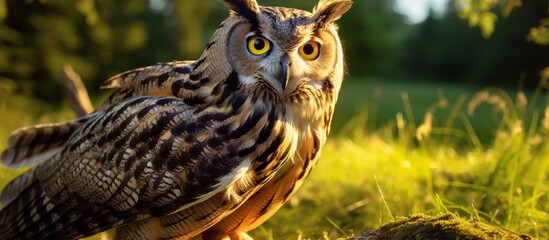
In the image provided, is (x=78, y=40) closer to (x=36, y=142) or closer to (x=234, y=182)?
(x=36, y=142)

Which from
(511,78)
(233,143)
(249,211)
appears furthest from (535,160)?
(511,78)

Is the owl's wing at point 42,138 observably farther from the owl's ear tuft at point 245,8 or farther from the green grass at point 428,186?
the green grass at point 428,186

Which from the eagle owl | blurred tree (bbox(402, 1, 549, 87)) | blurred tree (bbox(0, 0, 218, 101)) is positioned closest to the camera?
the eagle owl

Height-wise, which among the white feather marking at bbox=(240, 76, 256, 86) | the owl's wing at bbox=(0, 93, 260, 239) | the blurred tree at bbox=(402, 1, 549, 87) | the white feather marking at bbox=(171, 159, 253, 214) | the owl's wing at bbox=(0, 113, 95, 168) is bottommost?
the blurred tree at bbox=(402, 1, 549, 87)

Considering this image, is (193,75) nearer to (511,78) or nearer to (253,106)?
(253,106)

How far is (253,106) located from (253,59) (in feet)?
0.58

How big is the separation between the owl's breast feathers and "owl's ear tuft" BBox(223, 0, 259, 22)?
0.77 ft

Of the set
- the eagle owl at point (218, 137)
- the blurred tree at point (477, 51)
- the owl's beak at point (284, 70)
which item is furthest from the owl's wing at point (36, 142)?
the blurred tree at point (477, 51)

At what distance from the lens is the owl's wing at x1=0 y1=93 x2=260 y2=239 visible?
2.20m

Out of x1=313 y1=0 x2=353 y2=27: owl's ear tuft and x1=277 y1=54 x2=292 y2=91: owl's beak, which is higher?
x1=313 y1=0 x2=353 y2=27: owl's ear tuft

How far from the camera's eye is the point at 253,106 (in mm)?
2191

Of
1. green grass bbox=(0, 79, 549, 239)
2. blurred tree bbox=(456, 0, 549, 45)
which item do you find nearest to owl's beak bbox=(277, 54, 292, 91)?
green grass bbox=(0, 79, 549, 239)

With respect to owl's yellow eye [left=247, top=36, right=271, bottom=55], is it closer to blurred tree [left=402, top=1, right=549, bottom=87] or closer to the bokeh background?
the bokeh background

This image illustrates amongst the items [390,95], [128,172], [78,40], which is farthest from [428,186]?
[390,95]
